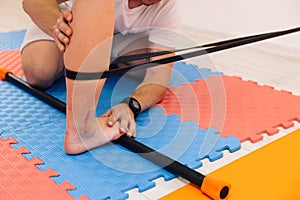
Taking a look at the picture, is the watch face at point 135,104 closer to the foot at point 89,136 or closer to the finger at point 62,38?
the foot at point 89,136

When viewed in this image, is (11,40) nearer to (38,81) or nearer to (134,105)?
(38,81)

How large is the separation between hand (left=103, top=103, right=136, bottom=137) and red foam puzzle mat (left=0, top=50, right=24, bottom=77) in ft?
2.06

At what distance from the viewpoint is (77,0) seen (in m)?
0.87

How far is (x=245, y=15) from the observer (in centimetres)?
214

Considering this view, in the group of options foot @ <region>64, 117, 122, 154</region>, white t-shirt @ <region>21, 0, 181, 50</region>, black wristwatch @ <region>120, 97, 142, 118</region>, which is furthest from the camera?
white t-shirt @ <region>21, 0, 181, 50</region>

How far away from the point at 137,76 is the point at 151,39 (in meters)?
0.23

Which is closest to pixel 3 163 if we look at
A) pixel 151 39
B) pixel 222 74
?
pixel 151 39

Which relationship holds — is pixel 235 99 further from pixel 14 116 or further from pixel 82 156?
pixel 14 116

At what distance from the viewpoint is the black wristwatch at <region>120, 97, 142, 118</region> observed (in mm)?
1186

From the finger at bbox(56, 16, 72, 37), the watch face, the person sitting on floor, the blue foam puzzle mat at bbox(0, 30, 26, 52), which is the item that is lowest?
the blue foam puzzle mat at bbox(0, 30, 26, 52)

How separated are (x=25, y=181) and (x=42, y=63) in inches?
23.0

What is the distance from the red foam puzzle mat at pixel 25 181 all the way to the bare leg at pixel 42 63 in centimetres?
42

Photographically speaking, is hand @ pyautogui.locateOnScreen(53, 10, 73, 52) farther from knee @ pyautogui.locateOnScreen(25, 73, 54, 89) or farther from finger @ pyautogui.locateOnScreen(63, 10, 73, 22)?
knee @ pyautogui.locateOnScreen(25, 73, 54, 89)

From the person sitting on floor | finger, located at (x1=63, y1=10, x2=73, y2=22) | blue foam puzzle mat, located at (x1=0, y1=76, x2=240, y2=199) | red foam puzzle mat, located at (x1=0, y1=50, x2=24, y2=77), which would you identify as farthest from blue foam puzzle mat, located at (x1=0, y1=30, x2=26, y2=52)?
finger, located at (x1=63, y1=10, x2=73, y2=22)
